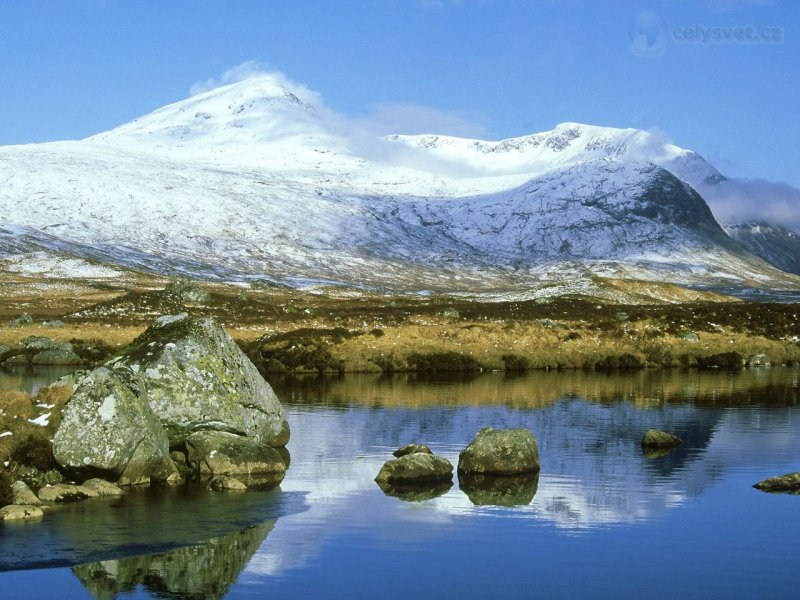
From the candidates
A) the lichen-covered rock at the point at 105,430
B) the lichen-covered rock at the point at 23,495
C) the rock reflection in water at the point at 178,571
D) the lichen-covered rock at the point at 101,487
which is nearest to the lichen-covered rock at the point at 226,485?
the lichen-covered rock at the point at 105,430

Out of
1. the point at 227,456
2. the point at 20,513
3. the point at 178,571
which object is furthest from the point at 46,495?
the point at 178,571

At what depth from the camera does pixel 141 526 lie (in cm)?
2552

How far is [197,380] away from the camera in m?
33.1

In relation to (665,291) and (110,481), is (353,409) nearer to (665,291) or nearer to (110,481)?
(110,481)

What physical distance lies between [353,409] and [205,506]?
2026cm

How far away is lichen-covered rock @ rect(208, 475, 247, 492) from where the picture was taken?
3027 cm

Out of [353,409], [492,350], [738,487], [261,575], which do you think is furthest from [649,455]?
[492,350]

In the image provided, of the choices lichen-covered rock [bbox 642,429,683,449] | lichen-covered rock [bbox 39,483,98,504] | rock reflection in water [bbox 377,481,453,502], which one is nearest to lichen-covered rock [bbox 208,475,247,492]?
lichen-covered rock [bbox 39,483,98,504]

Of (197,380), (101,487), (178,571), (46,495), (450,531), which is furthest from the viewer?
(197,380)

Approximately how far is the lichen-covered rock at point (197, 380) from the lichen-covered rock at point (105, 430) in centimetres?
231

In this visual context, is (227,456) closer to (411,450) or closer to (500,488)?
(411,450)

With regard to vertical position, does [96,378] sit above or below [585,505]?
above

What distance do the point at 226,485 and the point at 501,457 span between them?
8.29 metres

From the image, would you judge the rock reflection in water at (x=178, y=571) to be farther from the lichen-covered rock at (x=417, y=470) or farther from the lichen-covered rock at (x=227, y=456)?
the lichen-covered rock at (x=417, y=470)
